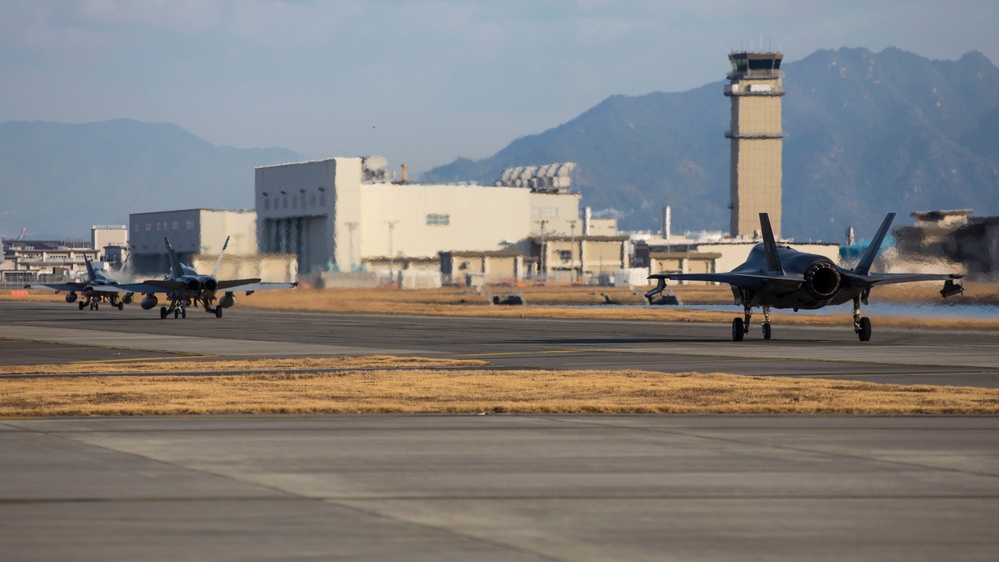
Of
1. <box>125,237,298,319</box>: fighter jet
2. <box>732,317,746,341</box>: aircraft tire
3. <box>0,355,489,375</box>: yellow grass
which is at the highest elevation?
<box>125,237,298,319</box>: fighter jet

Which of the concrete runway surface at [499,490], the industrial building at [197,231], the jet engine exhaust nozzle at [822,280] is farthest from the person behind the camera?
the industrial building at [197,231]

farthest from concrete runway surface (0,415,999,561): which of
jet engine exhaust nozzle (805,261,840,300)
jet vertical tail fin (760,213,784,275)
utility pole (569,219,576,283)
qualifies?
utility pole (569,219,576,283)

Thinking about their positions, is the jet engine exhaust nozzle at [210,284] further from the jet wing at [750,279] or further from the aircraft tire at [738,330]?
the aircraft tire at [738,330]

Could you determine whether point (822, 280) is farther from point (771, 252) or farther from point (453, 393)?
point (453, 393)

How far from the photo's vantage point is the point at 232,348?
41.0 m

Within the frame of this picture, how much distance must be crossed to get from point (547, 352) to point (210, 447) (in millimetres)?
23561

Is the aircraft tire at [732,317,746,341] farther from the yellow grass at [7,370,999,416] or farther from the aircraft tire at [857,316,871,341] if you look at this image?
the yellow grass at [7,370,999,416]

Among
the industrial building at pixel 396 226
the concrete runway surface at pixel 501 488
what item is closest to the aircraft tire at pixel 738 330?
the concrete runway surface at pixel 501 488

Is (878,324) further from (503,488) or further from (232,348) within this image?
(503,488)

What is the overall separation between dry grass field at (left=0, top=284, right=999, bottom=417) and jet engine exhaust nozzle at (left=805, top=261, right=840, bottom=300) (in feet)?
51.7

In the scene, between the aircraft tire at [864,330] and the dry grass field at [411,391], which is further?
the aircraft tire at [864,330]

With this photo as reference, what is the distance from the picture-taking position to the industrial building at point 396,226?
6845 inches

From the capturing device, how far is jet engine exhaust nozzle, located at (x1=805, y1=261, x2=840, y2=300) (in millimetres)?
43219

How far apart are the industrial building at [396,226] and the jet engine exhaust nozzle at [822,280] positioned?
408 ft
